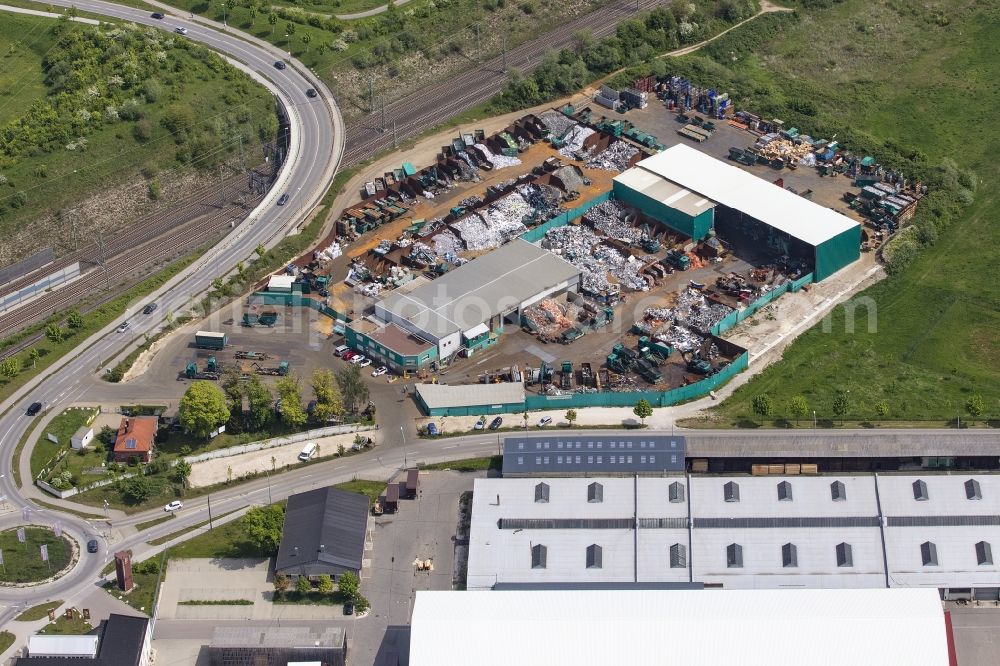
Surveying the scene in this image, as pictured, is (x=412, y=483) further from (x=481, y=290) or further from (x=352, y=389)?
(x=481, y=290)

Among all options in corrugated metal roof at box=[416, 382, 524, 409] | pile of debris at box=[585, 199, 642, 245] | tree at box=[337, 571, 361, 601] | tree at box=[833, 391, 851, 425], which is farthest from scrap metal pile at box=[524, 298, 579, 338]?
tree at box=[337, 571, 361, 601]

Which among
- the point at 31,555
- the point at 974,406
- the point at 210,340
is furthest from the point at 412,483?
the point at 974,406

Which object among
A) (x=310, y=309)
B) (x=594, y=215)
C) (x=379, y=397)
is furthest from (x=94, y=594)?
Result: (x=594, y=215)

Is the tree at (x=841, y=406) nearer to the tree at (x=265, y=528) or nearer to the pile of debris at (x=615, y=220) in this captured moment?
the pile of debris at (x=615, y=220)

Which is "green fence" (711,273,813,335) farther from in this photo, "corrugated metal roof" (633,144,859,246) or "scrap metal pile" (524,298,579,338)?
"scrap metal pile" (524,298,579,338)

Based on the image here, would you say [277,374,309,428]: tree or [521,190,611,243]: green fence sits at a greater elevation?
[277,374,309,428]: tree

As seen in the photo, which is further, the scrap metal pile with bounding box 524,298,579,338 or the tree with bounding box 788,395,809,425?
the scrap metal pile with bounding box 524,298,579,338
